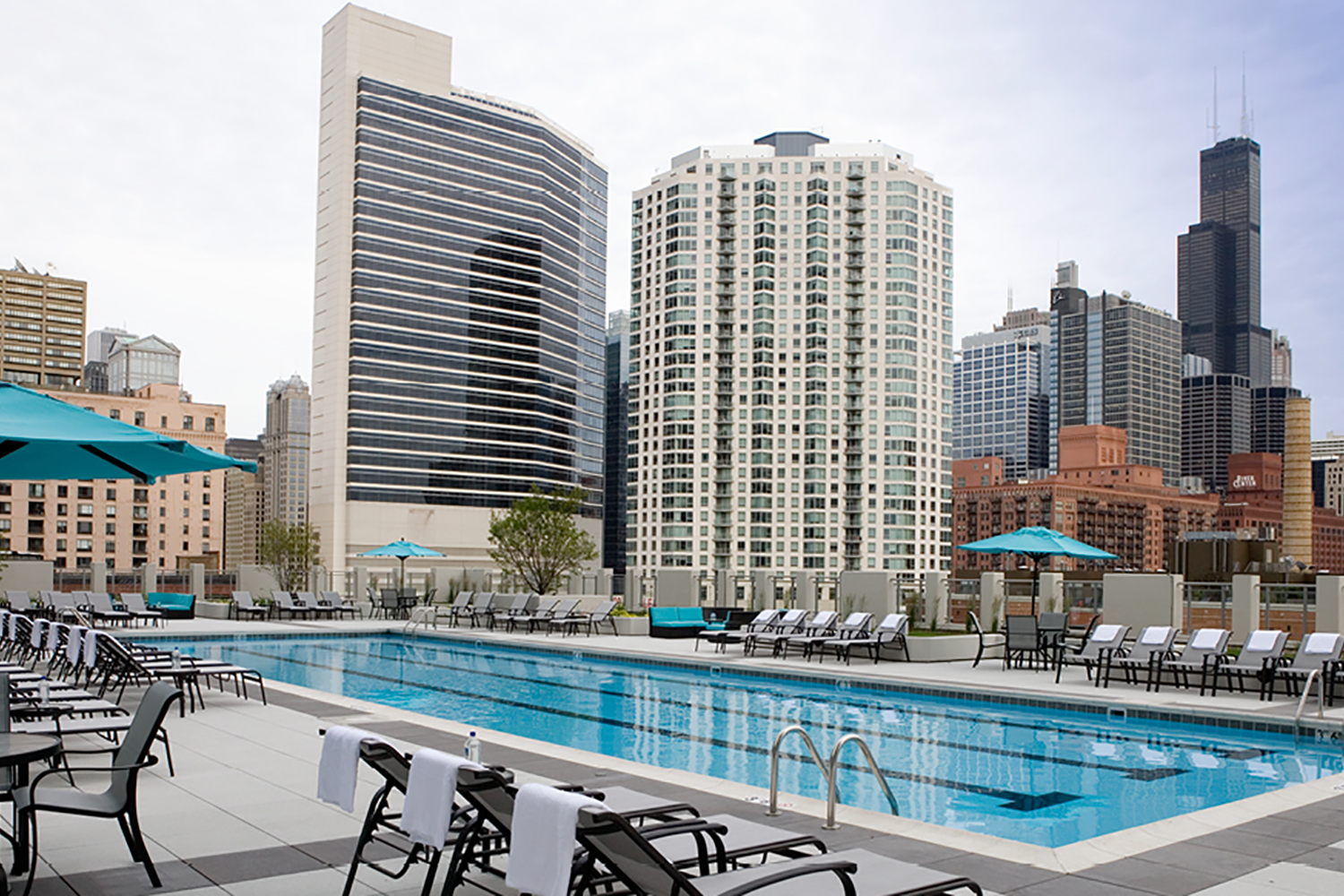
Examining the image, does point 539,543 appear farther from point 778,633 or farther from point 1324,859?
point 1324,859

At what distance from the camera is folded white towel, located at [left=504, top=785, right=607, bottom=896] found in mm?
3529

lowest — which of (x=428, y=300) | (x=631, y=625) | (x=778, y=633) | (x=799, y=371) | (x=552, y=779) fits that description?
(x=631, y=625)

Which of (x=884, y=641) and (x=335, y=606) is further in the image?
(x=335, y=606)

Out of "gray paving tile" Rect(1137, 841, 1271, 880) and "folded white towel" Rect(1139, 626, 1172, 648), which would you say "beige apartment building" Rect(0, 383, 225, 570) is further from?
"gray paving tile" Rect(1137, 841, 1271, 880)

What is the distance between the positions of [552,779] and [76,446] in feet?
13.4

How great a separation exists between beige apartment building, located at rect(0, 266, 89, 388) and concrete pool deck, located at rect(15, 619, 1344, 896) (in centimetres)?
17591

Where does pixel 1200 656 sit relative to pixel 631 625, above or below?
above

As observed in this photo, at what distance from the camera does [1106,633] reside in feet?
49.8

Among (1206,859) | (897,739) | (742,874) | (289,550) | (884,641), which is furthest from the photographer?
(289,550)

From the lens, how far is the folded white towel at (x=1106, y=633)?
15.0 metres

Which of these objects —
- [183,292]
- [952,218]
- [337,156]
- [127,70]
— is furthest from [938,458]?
[127,70]

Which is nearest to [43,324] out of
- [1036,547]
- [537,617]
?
[537,617]

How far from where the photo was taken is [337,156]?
112938 millimetres

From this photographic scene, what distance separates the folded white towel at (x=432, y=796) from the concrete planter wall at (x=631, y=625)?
21.0 m
